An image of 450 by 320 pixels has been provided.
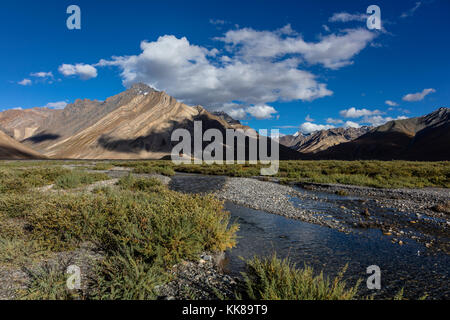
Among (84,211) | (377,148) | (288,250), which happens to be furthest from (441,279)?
(377,148)

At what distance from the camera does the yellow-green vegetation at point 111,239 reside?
5398 millimetres

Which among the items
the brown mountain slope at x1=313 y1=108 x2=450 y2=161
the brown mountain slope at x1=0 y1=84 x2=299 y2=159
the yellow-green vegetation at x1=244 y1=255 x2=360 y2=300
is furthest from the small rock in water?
the brown mountain slope at x1=0 y1=84 x2=299 y2=159

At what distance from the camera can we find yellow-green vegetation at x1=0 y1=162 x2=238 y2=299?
17.7 feet

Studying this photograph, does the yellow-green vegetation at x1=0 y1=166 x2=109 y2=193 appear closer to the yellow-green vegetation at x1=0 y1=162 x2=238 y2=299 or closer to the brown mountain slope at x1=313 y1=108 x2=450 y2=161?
the yellow-green vegetation at x1=0 y1=162 x2=238 y2=299

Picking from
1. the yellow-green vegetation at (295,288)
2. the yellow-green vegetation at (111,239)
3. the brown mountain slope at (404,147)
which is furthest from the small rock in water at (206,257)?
the brown mountain slope at (404,147)

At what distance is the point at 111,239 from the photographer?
7.83 meters

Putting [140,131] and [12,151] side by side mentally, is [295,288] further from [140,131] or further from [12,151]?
[12,151]

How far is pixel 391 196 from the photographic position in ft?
66.9

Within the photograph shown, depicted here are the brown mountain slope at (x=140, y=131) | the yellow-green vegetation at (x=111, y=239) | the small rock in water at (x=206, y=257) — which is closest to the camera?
the yellow-green vegetation at (x=111, y=239)

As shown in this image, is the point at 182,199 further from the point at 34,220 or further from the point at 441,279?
the point at 441,279

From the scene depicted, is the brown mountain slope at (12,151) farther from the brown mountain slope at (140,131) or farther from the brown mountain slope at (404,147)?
the brown mountain slope at (404,147)

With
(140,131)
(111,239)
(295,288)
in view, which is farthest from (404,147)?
(111,239)

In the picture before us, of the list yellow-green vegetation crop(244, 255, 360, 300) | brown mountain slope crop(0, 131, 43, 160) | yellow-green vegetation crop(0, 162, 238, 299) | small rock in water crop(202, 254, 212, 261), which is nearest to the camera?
yellow-green vegetation crop(244, 255, 360, 300)
